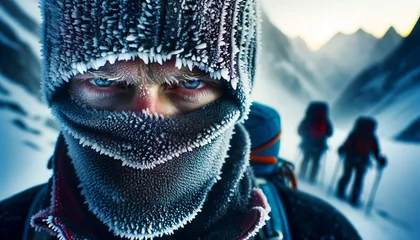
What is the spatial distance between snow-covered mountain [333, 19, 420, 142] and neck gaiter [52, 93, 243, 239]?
1.11 metres

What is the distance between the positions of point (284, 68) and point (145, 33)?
1170 mm

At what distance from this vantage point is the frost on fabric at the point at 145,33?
385 millimetres

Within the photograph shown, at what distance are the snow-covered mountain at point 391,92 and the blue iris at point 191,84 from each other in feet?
3.56

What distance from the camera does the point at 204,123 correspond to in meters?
0.44

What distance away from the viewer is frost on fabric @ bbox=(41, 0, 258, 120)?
39 cm

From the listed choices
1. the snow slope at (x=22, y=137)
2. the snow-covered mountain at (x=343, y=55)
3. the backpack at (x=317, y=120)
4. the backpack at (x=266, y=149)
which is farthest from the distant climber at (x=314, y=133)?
the snow slope at (x=22, y=137)

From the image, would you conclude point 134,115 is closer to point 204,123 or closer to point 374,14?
point 204,123

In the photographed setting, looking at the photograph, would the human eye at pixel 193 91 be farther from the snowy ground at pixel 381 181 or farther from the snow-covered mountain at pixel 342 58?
the snow-covered mountain at pixel 342 58

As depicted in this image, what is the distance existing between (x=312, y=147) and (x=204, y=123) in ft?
3.54

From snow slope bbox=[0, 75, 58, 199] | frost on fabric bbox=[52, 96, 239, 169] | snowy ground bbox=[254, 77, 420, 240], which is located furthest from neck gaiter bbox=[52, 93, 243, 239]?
snowy ground bbox=[254, 77, 420, 240]

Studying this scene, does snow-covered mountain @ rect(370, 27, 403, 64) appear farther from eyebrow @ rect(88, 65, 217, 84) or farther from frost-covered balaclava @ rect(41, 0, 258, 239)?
eyebrow @ rect(88, 65, 217, 84)

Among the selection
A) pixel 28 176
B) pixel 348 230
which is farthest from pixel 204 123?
pixel 28 176

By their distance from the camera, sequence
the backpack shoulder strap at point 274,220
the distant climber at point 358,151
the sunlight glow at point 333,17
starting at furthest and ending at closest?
the distant climber at point 358,151
the sunlight glow at point 333,17
the backpack shoulder strap at point 274,220

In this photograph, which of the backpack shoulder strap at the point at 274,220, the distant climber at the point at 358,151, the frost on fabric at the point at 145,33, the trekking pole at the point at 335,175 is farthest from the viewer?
the trekking pole at the point at 335,175
